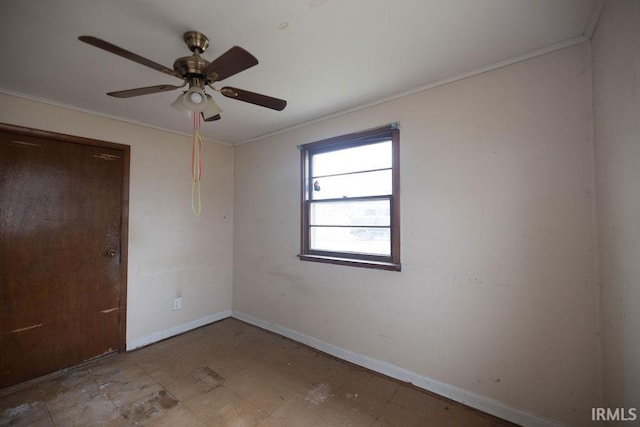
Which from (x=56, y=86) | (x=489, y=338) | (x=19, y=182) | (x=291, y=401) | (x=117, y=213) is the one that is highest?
(x=56, y=86)

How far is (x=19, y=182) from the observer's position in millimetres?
2131

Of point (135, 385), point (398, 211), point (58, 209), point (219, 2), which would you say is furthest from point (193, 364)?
point (219, 2)

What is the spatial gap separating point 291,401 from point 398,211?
1716mm

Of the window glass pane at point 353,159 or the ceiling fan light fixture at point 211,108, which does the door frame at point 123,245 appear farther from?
the window glass pane at point 353,159

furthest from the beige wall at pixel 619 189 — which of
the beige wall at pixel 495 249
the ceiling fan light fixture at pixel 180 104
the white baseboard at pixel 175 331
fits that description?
the white baseboard at pixel 175 331

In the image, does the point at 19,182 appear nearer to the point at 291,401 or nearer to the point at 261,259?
the point at 261,259

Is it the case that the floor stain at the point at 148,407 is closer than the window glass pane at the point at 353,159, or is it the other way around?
the floor stain at the point at 148,407

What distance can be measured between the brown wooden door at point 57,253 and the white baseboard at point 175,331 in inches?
6.8

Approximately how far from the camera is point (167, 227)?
120 inches

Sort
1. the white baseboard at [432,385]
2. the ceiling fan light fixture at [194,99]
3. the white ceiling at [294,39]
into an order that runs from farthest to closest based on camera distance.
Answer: the white baseboard at [432,385]
the ceiling fan light fixture at [194,99]
the white ceiling at [294,39]

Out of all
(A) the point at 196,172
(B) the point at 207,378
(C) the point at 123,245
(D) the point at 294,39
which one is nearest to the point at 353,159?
(D) the point at 294,39

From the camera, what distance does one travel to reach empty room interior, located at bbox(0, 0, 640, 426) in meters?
1.35

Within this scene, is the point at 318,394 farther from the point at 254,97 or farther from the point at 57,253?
the point at 57,253

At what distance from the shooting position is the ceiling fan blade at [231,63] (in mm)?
1134
